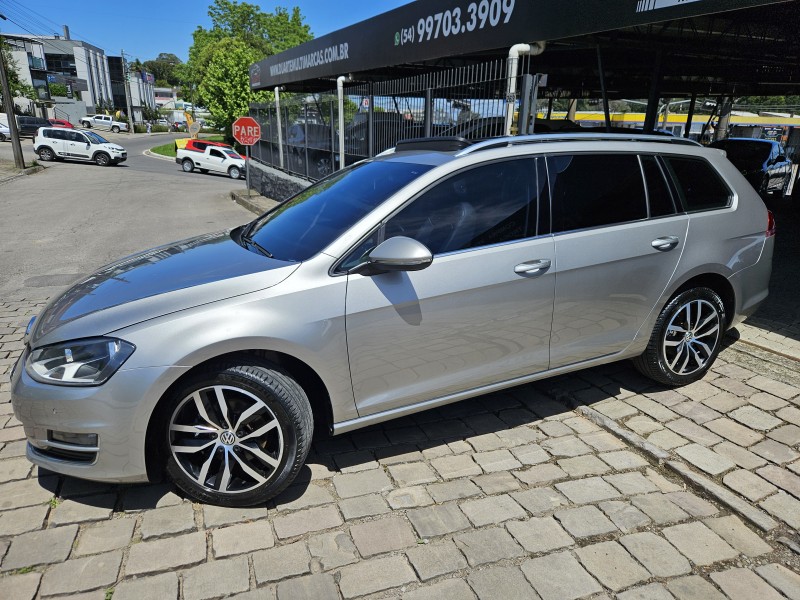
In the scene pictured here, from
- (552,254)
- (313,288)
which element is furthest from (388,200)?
(552,254)

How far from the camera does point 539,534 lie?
268 centimetres

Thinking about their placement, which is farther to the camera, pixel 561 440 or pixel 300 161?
pixel 300 161

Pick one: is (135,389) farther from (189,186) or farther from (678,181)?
(189,186)

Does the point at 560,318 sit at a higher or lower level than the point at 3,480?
higher

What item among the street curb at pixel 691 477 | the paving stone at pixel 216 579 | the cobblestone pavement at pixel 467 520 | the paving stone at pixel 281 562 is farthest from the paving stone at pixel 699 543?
the paving stone at pixel 216 579

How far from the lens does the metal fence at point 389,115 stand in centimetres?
709

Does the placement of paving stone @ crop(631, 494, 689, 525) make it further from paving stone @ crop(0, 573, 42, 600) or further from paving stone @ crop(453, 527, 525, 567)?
paving stone @ crop(0, 573, 42, 600)

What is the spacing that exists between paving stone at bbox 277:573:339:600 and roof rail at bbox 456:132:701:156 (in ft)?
7.83

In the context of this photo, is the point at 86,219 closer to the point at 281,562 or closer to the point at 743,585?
the point at 281,562

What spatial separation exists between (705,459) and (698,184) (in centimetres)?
194

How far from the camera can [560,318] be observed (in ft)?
11.1

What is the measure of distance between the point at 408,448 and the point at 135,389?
5.42 ft

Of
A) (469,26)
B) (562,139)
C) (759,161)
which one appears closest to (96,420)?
(562,139)

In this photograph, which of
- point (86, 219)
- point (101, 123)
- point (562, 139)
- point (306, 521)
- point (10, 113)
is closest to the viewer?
point (306, 521)
